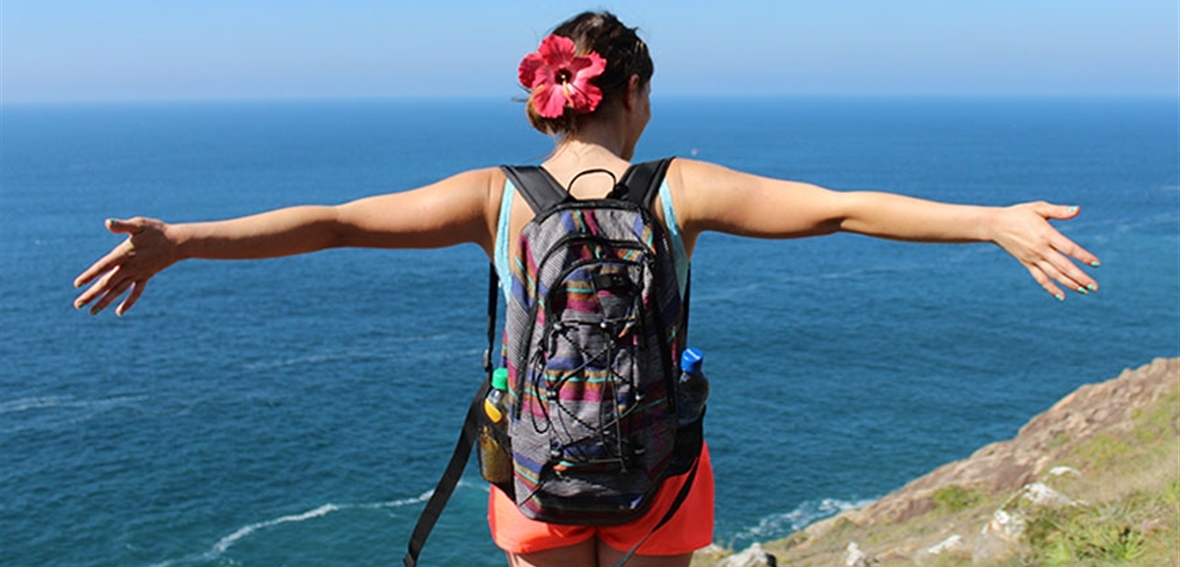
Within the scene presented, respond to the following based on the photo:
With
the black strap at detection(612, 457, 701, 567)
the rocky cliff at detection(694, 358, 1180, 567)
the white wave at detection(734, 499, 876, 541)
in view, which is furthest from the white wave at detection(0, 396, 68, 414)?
the black strap at detection(612, 457, 701, 567)

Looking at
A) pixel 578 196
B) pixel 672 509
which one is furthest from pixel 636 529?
pixel 578 196

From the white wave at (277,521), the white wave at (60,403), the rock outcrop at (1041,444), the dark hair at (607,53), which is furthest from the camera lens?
the white wave at (60,403)

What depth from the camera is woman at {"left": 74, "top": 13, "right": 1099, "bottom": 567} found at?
3.49m

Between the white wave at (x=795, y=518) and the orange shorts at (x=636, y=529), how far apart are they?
1342 inches

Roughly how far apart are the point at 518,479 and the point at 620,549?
0.46 metres

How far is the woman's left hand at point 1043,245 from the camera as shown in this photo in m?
3.19

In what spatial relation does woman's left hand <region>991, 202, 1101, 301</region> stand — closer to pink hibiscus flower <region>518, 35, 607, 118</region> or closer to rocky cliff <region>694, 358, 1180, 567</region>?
pink hibiscus flower <region>518, 35, 607, 118</region>

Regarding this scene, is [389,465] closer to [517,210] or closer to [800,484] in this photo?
[800,484]

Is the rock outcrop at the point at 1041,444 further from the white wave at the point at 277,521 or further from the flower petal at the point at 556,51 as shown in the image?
the flower petal at the point at 556,51

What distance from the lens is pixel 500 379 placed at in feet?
12.3

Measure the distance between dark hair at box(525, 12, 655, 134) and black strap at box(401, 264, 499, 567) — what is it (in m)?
0.59

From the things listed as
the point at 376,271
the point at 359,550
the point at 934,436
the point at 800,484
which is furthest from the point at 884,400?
the point at 376,271

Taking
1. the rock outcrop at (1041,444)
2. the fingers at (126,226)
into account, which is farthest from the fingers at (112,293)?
the rock outcrop at (1041,444)

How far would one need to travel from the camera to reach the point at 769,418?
49875mm
